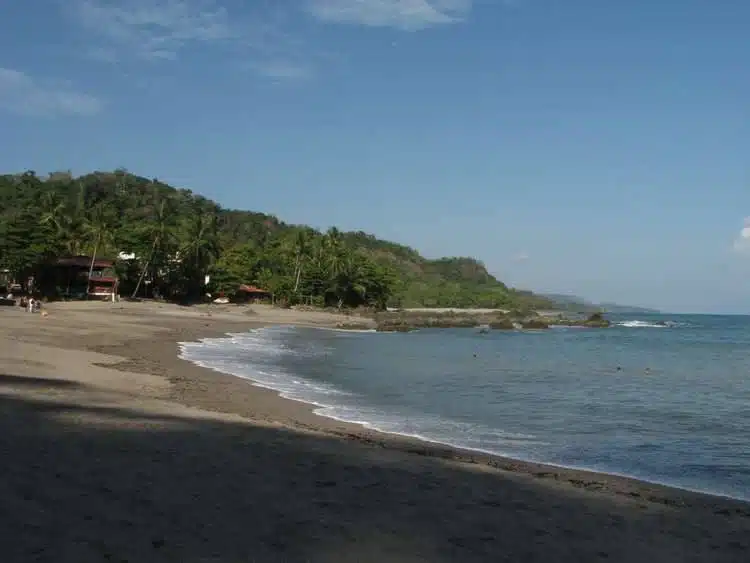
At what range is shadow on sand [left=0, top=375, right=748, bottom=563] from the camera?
6.15 metres

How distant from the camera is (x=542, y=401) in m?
20.8

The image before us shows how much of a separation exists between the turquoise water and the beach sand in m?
1.85

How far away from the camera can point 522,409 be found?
19.0m

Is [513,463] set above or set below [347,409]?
above

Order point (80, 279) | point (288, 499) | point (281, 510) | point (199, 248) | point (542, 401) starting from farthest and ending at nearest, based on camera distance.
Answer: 1. point (199, 248)
2. point (80, 279)
3. point (542, 401)
4. point (288, 499)
5. point (281, 510)

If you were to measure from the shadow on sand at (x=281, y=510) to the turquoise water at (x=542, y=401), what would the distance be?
355 cm

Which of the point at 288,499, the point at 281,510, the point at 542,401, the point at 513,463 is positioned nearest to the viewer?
the point at 281,510

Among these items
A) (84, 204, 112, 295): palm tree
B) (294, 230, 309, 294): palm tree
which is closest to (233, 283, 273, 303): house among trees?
(294, 230, 309, 294): palm tree

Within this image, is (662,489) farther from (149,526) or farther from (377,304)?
(377,304)

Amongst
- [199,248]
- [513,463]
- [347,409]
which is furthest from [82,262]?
[513,463]

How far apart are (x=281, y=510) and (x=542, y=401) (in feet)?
48.4

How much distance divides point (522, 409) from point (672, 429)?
3.93m

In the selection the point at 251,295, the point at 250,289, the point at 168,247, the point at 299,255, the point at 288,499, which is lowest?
the point at 288,499

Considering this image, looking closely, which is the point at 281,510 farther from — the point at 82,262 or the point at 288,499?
the point at 82,262
